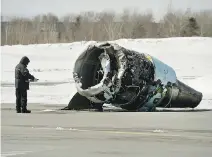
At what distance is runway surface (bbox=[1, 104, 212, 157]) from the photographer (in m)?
10.2

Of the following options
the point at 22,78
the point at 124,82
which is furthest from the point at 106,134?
the point at 22,78

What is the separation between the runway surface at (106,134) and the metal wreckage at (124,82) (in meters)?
0.89

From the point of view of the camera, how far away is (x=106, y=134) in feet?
42.2

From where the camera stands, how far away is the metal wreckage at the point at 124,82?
60.3 ft

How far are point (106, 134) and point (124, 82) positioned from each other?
5.66m

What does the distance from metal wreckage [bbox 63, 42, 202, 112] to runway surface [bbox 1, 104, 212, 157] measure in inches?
34.9

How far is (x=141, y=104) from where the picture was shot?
19297 mm

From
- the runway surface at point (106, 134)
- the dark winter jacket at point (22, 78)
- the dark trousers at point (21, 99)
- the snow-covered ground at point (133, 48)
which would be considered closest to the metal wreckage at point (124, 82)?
the runway surface at point (106, 134)

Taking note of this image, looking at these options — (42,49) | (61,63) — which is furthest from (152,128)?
(42,49)

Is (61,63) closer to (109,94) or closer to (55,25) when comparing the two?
(109,94)

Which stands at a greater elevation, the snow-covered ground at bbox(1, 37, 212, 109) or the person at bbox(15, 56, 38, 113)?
the snow-covered ground at bbox(1, 37, 212, 109)

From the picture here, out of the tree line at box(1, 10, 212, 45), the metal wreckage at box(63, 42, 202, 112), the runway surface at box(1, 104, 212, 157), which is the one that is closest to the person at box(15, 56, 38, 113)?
the runway surface at box(1, 104, 212, 157)

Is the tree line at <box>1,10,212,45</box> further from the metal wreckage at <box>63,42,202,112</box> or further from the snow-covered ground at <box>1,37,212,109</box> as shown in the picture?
the metal wreckage at <box>63,42,202,112</box>

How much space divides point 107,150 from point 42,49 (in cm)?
8383
